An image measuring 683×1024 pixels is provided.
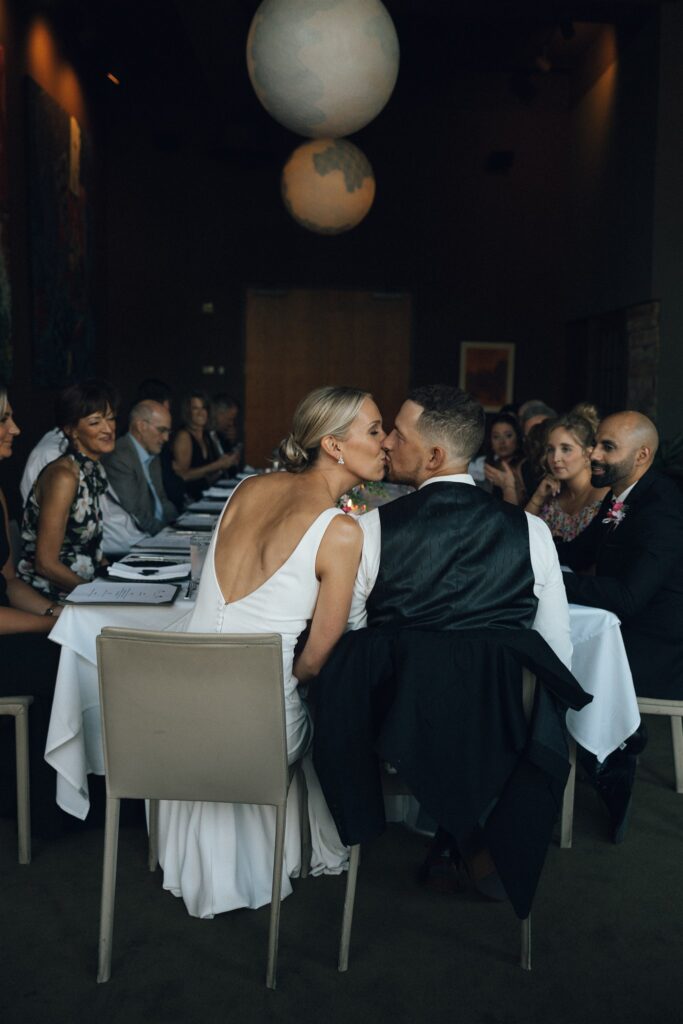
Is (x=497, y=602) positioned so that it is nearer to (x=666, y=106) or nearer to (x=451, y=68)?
(x=666, y=106)

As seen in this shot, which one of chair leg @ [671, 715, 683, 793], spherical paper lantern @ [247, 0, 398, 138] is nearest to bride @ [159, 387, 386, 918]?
chair leg @ [671, 715, 683, 793]

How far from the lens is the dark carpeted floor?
2.13m

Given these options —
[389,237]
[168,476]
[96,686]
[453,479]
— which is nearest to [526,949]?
[453,479]

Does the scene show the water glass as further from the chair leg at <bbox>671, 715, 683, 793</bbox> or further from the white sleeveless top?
the chair leg at <bbox>671, 715, 683, 793</bbox>

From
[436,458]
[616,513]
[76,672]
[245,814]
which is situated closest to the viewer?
[436,458]

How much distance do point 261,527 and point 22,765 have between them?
109cm

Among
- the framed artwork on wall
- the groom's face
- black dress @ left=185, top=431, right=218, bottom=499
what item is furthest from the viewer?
the framed artwork on wall

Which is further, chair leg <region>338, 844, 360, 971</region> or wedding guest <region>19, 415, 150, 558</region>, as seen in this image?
wedding guest <region>19, 415, 150, 558</region>

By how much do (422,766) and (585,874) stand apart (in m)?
0.93

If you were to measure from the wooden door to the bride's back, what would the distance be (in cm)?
823

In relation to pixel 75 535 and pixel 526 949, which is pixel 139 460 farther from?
pixel 526 949

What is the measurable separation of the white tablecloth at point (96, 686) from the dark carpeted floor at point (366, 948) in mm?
295

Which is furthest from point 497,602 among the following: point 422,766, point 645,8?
point 645,8

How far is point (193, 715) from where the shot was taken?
2160 mm
